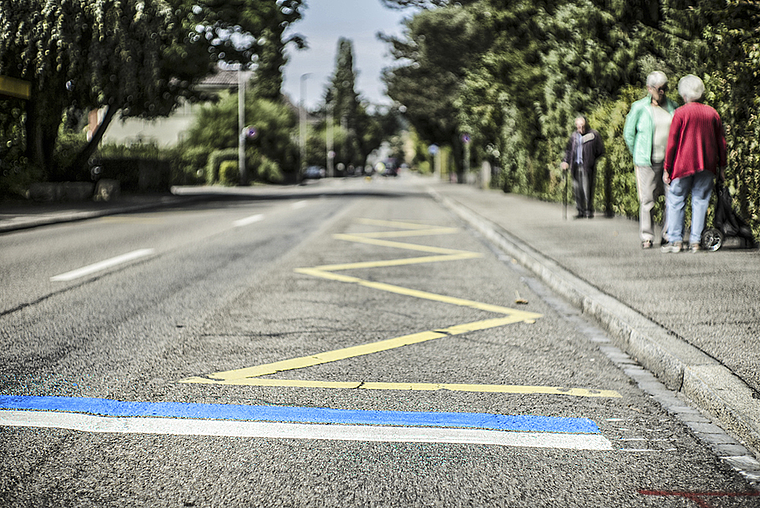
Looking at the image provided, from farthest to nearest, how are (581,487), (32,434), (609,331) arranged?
(609,331) → (32,434) → (581,487)

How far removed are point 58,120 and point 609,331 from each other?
725 inches

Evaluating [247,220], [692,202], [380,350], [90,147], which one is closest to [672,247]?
[692,202]

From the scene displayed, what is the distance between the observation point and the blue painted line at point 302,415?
3502 mm

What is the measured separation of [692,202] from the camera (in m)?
8.57

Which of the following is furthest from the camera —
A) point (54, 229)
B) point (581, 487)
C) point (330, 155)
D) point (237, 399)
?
point (330, 155)

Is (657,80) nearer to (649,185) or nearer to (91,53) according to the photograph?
(649,185)

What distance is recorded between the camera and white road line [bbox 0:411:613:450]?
3289 millimetres

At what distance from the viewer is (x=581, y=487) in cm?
282

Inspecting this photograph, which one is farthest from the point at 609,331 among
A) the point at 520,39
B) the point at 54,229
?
the point at 520,39

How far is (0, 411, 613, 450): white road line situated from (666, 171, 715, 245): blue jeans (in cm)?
580

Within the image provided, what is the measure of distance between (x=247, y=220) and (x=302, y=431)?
13400 mm

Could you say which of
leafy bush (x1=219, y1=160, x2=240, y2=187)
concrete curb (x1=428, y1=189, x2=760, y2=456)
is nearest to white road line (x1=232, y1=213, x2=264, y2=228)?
concrete curb (x1=428, y1=189, x2=760, y2=456)

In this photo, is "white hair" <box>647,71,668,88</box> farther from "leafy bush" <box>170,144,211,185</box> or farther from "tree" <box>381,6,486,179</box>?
"leafy bush" <box>170,144,211,185</box>

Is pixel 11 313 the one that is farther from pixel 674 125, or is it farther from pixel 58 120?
pixel 58 120
